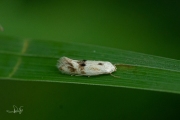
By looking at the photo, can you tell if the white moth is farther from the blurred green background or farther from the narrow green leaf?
the blurred green background

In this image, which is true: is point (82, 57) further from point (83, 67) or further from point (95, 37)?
point (95, 37)

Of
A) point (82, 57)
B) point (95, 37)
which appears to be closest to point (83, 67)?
point (82, 57)

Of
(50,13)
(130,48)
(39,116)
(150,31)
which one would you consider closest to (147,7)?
(150,31)

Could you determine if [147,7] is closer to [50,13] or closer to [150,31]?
[150,31]

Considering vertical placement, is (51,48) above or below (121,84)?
above

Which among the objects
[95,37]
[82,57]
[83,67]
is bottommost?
[83,67]

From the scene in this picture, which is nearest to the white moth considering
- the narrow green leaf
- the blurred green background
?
the narrow green leaf

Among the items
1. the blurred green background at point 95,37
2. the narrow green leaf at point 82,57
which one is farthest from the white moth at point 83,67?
the blurred green background at point 95,37
